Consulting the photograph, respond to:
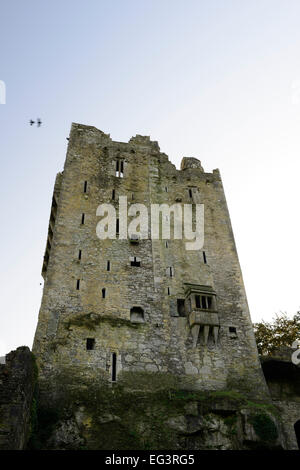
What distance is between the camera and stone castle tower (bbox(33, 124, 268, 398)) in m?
22.5

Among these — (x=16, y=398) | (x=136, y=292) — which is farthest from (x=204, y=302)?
(x=16, y=398)

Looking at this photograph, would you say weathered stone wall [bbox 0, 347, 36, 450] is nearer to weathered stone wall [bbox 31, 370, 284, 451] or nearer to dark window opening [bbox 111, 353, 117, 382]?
weathered stone wall [bbox 31, 370, 284, 451]

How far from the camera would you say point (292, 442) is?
23016 millimetres

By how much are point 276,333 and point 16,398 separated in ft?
71.7

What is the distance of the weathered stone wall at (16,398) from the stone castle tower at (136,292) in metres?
2.96

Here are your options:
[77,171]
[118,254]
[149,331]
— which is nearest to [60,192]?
[77,171]

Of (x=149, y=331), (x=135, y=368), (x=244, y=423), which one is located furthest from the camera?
(x=149, y=331)

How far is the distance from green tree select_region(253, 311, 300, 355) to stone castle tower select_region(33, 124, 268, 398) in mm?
6637

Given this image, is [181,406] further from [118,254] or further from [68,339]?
[118,254]

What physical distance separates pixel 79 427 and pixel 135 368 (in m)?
4.18

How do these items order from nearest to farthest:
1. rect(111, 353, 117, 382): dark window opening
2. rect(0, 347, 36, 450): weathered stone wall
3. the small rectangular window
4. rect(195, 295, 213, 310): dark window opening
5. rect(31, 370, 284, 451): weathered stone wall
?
rect(0, 347, 36, 450): weathered stone wall < rect(31, 370, 284, 451): weathered stone wall < rect(111, 353, 117, 382): dark window opening < rect(195, 295, 213, 310): dark window opening < the small rectangular window

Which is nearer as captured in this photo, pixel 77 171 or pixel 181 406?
pixel 181 406

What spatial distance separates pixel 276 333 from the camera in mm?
32219

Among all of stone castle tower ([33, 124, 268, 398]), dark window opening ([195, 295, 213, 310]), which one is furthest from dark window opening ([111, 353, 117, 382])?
dark window opening ([195, 295, 213, 310])
